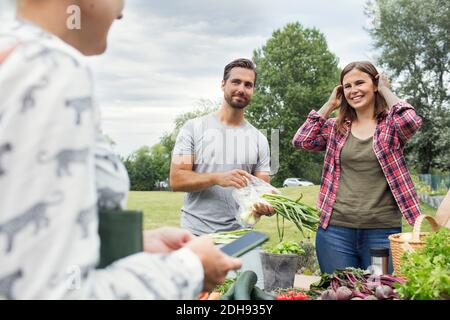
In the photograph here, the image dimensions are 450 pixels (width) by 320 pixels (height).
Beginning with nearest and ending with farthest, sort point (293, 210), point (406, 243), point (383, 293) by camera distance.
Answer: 1. point (383, 293)
2. point (406, 243)
3. point (293, 210)

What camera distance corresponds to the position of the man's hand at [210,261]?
77 centimetres

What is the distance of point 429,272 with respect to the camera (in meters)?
1.47

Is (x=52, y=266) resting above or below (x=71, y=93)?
below

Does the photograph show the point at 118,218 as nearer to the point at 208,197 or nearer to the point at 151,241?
the point at 151,241

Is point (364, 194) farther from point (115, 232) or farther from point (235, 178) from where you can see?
point (115, 232)

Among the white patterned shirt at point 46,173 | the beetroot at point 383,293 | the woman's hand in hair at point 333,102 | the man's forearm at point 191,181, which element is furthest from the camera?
the woman's hand in hair at point 333,102

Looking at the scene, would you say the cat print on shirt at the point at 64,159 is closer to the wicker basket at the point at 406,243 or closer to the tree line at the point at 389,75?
the wicker basket at the point at 406,243

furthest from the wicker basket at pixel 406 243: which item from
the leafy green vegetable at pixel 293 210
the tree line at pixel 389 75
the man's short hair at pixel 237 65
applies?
the tree line at pixel 389 75

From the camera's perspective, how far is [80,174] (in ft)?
1.98

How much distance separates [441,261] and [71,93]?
136 cm

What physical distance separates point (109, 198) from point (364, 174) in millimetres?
2094

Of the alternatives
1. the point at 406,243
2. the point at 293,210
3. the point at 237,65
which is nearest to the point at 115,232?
the point at 406,243

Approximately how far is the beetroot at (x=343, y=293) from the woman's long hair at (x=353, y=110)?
50.5 inches

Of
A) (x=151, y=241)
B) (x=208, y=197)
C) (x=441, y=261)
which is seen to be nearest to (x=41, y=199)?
(x=151, y=241)
